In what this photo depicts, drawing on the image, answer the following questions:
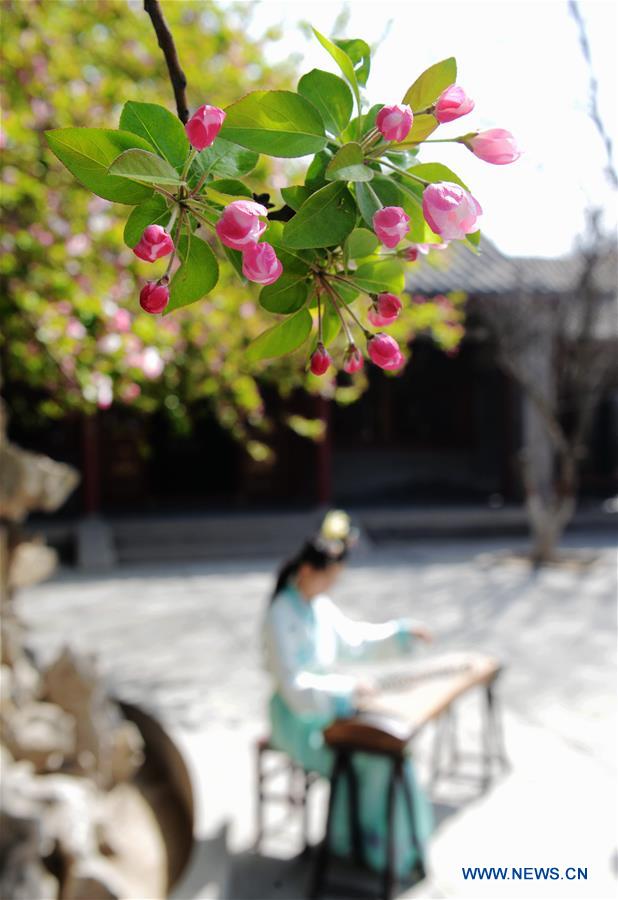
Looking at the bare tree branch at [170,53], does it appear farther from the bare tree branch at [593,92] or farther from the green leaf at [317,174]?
the bare tree branch at [593,92]

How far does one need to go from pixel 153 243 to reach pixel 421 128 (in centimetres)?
19

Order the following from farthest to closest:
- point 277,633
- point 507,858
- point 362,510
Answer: point 362,510 < point 277,633 < point 507,858

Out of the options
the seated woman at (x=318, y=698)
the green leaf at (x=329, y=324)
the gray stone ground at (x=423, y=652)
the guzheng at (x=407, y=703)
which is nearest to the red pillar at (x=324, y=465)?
the gray stone ground at (x=423, y=652)

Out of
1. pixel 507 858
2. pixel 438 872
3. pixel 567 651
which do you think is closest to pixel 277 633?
pixel 438 872

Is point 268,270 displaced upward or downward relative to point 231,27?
downward

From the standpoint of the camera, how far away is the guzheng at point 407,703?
2611 mm

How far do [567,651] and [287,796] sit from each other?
308 centimetres

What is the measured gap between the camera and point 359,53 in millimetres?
626

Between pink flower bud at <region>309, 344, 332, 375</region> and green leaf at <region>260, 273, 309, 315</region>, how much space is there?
41 millimetres

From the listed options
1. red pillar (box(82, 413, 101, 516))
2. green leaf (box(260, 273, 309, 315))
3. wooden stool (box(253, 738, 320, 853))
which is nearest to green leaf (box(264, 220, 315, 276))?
green leaf (box(260, 273, 309, 315))

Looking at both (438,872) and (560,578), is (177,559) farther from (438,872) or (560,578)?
(438,872)

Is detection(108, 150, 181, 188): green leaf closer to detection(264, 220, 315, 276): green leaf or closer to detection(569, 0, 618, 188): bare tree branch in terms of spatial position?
detection(264, 220, 315, 276): green leaf

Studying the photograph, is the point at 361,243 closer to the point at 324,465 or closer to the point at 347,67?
the point at 347,67

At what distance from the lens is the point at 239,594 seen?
313 inches
